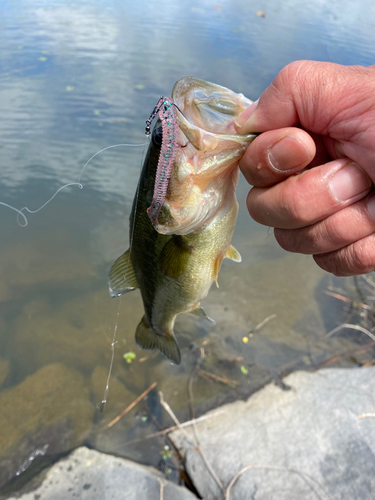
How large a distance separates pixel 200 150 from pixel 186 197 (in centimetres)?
23

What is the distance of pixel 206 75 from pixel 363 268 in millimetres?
9414

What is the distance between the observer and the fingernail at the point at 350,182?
126cm

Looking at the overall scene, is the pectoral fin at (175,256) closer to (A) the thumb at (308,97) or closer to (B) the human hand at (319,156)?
(B) the human hand at (319,156)

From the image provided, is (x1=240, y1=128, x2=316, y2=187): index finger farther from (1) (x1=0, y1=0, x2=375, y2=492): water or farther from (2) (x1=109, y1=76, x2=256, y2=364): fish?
(1) (x1=0, y1=0, x2=375, y2=492): water

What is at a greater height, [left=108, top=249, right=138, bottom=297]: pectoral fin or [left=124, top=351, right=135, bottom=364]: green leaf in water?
[left=108, top=249, right=138, bottom=297]: pectoral fin

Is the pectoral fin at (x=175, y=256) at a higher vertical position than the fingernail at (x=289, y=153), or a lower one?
lower

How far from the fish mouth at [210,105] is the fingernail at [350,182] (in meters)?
0.40

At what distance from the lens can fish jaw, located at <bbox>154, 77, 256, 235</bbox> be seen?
136cm

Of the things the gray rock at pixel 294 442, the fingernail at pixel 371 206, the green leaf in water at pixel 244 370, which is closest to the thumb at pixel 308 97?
the fingernail at pixel 371 206

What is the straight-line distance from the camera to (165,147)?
1299mm

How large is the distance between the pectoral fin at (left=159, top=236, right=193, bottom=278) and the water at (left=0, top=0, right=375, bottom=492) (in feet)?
4.76

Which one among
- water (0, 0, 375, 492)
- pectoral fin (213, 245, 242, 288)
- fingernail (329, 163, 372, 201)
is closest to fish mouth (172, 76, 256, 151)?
fingernail (329, 163, 372, 201)

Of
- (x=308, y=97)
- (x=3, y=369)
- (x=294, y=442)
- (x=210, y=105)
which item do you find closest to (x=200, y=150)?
(x=210, y=105)

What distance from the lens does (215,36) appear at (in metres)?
12.3
